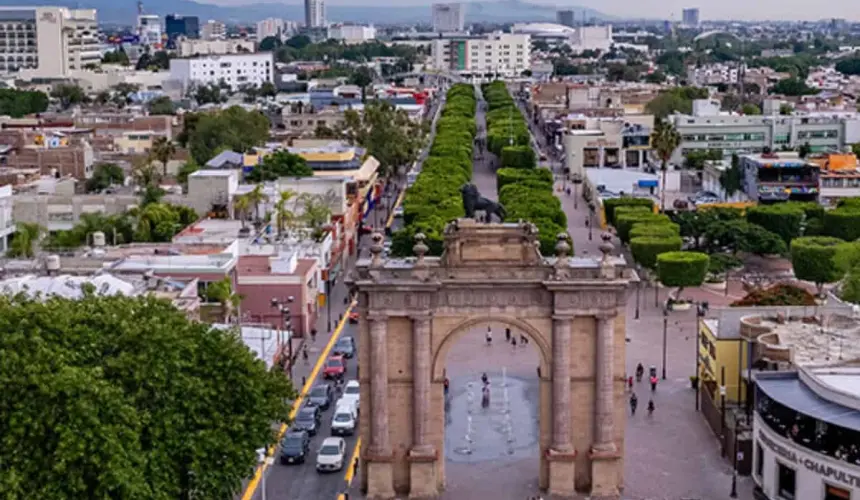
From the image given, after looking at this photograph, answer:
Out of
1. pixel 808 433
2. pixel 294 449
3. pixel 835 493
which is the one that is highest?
pixel 808 433

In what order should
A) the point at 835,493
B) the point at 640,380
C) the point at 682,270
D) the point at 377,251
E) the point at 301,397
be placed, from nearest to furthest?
the point at 835,493 < the point at 377,251 < the point at 301,397 < the point at 640,380 < the point at 682,270

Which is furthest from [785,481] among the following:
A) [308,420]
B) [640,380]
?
[308,420]

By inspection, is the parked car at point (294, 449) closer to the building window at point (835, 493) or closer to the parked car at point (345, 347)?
the parked car at point (345, 347)

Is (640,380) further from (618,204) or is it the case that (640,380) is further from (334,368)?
(618,204)

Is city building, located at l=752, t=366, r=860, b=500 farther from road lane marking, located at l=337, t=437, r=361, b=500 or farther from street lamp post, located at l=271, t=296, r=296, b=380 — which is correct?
street lamp post, located at l=271, t=296, r=296, b=380

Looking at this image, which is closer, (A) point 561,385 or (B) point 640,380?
(A) point 561,385

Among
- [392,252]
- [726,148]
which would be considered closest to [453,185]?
[392,252]

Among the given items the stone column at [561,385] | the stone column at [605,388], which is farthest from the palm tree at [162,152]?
the stone column at [605,388]
